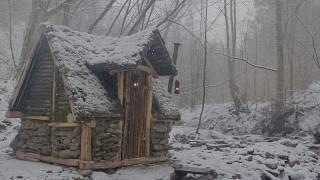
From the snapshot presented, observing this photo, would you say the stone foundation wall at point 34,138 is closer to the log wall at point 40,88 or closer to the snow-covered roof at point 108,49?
the log wall at point 40,88

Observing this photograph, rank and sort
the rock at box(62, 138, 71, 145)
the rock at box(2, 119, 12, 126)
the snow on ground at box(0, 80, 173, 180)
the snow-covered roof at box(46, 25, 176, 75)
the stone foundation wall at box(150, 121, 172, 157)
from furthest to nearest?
the rock at box(2, 119, 12, 126) < the stone foundation wall at box(150, 121, 172, 157) < the snow-covered roof at box(46, 25, 176, 75) < the rock at box(62, 138, 71, 145) < the snow on ground at box(0, 80, 173, 180)

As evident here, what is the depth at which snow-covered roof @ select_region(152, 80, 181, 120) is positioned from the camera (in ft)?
40.1

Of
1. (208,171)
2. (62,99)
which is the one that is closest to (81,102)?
(62,99)

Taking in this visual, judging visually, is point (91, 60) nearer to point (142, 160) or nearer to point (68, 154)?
point (68, 154)

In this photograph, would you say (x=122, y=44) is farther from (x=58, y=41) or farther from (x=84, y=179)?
(x=84, y=179)

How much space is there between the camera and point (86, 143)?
10.2m

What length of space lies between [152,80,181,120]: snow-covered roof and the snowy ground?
58.7 inches

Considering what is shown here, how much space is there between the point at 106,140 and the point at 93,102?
3.55ft

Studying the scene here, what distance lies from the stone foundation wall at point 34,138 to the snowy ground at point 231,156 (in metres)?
0.46

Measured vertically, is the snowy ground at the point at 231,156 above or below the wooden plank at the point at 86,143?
below

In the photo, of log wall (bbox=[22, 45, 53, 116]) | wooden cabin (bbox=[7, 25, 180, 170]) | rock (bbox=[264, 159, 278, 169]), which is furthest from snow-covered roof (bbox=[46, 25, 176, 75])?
rock (bbox=[264, 159, 278, 169])

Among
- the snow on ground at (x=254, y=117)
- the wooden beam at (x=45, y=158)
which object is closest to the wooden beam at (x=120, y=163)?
the wooden beam at (x=45, y=158)

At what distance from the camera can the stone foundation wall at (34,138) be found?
11.2 m

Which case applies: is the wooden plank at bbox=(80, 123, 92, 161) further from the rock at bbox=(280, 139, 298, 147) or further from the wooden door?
Result: the rock at bbox=(280, 139, 298, 147)
